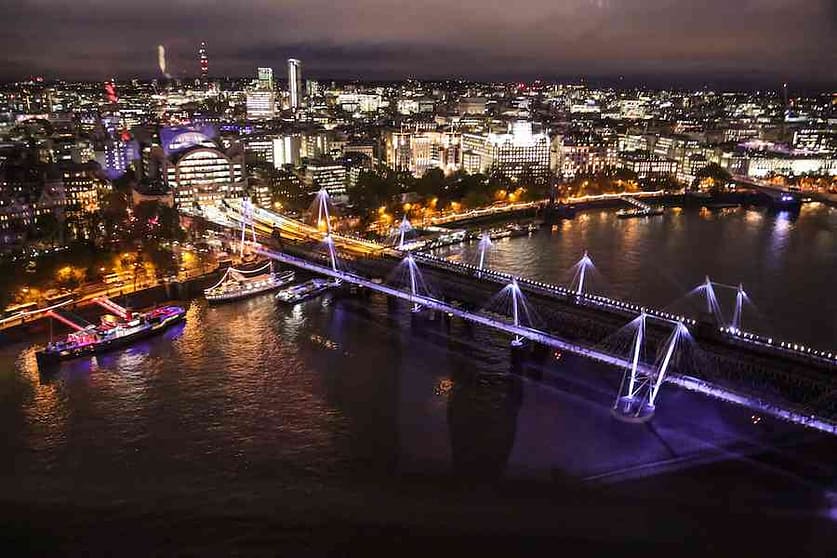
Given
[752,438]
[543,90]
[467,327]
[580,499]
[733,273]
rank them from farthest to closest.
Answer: [543,90] < [733,273] < [467,327] < [752,438] < [580,499]

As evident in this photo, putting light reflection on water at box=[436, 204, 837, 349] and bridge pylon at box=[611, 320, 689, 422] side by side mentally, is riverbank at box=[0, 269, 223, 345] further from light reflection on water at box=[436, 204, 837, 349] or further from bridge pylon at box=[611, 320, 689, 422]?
bridge pylon at box=[611, 320, 689, 422]

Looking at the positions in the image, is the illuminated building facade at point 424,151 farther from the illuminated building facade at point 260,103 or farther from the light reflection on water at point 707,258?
the illuminated building facade at point 260,103

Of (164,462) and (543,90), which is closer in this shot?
(164,462)

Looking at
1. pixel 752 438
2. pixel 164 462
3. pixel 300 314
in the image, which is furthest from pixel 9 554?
pixel 752 438

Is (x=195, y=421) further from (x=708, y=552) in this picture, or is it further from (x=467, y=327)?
(x=708, y=552)

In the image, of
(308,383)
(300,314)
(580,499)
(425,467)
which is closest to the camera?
(580,499)

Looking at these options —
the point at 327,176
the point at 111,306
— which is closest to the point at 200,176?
the point at 327,176

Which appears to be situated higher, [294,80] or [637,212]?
[294,80]

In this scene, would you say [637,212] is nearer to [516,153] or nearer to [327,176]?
[516,153]
